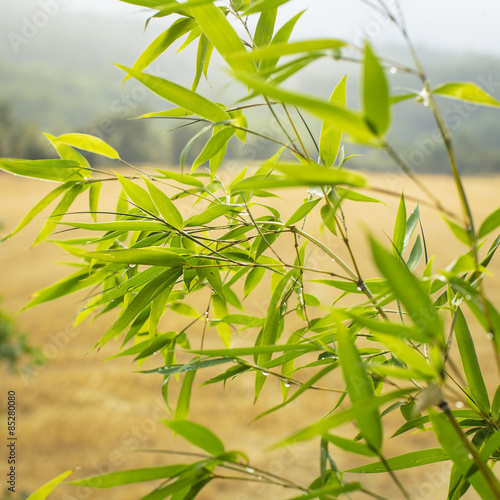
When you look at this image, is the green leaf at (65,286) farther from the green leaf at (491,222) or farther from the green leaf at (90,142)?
the green leaf at (491,222)

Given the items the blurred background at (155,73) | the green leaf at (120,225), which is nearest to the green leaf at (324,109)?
the green leaf at (120,225)

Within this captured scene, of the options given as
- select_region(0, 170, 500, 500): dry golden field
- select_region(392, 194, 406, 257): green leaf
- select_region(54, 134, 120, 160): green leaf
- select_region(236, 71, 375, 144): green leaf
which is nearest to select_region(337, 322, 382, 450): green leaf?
select_region(236, 71, 375, 144): green leaf

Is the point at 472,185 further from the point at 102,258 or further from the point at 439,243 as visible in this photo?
the point at 102,258

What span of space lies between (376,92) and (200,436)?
10.1 inches

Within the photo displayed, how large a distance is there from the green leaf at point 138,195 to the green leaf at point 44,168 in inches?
3.6

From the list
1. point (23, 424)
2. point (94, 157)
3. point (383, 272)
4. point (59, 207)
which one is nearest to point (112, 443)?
point (23, 424)

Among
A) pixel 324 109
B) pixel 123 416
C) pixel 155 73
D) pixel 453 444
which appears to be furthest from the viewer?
pixel 123 416

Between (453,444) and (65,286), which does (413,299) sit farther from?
(65,286)

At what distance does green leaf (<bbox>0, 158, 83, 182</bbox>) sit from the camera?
52 cm

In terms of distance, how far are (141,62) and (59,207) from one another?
0.71ft

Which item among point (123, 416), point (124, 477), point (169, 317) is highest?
point (124, 477)

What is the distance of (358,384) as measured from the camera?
1.03 feet

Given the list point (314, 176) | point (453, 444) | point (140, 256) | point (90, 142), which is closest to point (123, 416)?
point (90, 142)

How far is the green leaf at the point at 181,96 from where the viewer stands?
0.37 meters
